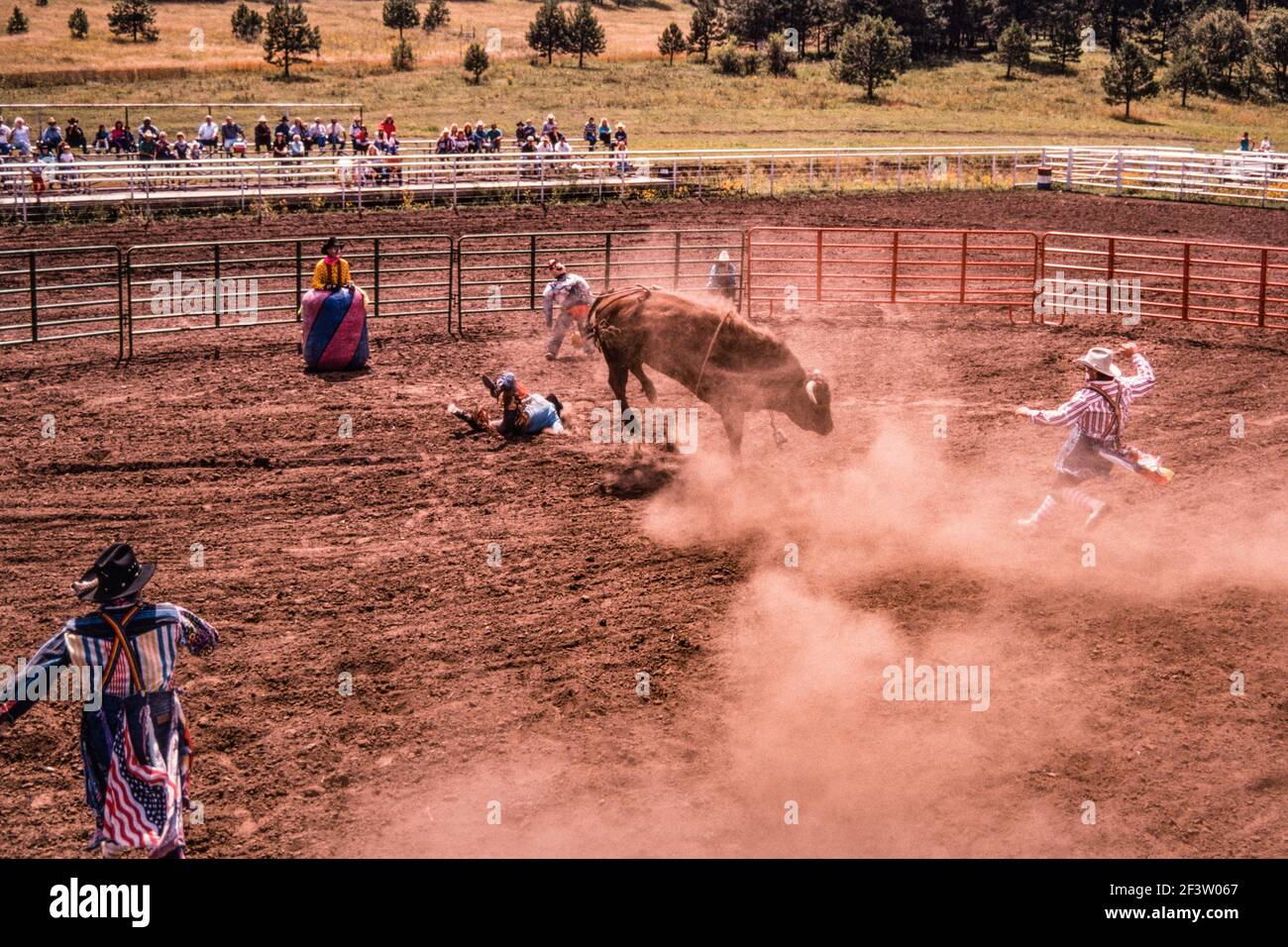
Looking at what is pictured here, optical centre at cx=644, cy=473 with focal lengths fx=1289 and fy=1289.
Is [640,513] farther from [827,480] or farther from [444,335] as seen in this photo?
[444,335]

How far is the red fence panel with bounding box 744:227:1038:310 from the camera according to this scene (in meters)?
20.0

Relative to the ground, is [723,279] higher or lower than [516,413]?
higher

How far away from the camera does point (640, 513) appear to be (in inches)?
444

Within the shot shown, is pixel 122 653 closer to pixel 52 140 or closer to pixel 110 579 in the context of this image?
pixel 110 579

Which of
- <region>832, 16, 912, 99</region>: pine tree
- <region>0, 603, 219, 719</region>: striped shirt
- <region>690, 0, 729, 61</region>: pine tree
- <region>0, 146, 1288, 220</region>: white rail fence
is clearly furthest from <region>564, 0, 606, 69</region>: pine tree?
<region>0, 603, 219, 719</region>: striped shirt

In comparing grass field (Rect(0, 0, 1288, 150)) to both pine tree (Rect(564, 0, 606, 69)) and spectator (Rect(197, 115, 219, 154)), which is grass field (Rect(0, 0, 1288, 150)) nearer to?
pine tree (Rect(564, 0, 606, 69))

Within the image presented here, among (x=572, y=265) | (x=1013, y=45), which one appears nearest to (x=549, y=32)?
(x=1013, y=45)

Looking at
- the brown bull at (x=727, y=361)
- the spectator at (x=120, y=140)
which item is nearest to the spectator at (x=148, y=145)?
the spectator at (x=120, y=140)

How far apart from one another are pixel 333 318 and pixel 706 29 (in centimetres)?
6441

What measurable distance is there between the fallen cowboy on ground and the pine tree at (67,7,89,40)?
59318 mm

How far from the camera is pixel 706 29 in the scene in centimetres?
7494

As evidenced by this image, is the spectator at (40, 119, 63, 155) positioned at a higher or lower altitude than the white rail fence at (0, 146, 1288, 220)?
higher

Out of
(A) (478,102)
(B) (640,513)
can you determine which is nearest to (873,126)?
(A) (478,102)

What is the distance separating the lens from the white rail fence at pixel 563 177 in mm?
28547
